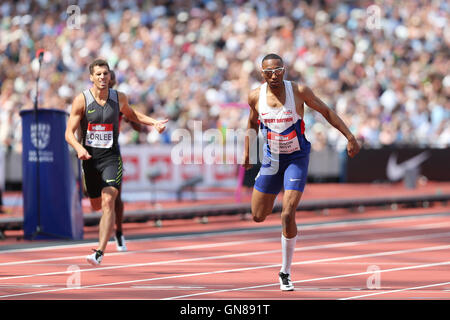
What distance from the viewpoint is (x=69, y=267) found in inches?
417

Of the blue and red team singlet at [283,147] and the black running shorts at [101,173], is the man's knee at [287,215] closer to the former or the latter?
the blue and red team singlet at [283,147]

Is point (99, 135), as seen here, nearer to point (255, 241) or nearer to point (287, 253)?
point (287, 253)

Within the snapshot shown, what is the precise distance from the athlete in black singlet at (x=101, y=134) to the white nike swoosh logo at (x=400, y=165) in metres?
14.7

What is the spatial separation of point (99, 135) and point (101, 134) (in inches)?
1.0

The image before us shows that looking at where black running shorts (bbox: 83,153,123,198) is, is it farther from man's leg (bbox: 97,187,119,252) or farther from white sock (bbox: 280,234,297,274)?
white sock (bbox: 280,234,297,274)

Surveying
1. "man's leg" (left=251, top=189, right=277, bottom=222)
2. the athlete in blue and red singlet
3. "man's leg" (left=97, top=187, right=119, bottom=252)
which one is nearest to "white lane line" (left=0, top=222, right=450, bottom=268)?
"man's leg" (left=97, top=187, right=119, bottom=252)

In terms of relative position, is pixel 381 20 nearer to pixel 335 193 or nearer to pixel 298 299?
pixel 335 193

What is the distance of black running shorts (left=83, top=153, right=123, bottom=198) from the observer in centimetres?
1029

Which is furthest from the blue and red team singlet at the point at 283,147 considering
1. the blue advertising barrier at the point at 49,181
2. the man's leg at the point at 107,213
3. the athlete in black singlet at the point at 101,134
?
the blue advertising barrier at the point at 49,181

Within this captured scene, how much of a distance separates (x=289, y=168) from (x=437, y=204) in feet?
39.5

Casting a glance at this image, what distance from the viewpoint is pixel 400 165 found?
24203mm

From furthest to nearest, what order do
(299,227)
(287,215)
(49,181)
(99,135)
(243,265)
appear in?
1. (299,227)
2. (49,181)
3. (243,265)
4. (99,135)
5. (287,215)

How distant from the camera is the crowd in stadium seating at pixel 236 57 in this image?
958 inches

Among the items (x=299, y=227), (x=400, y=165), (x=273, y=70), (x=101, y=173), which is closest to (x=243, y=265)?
(x=101, y=173)
